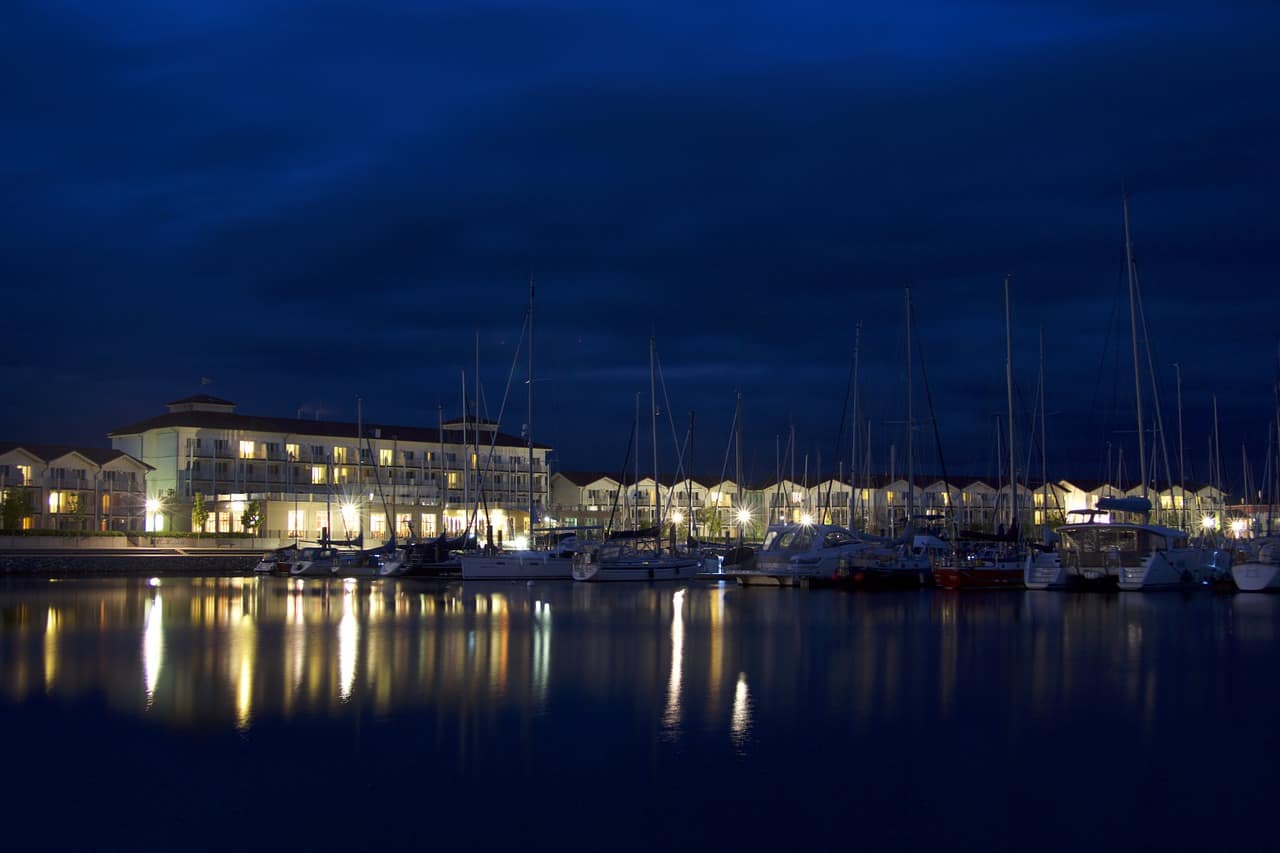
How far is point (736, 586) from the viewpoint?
210ft

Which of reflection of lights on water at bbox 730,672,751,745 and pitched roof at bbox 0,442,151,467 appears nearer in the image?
reflection of lights on water at bbox 730,672,751,745

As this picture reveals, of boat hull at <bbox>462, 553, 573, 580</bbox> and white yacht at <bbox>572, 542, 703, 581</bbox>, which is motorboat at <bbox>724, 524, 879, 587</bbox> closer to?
white yacht at <bbox>572, 542, 703, 581</bbox>

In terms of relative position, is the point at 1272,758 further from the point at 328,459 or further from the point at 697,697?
the point at 328,459

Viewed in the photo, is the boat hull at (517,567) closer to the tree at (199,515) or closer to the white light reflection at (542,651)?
the white light reflection at (542,651)

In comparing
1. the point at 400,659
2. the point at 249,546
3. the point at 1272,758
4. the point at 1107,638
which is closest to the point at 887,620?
the point at 1107,638

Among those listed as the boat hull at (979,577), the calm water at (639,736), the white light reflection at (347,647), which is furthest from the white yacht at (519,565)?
the calm water at (639,736)

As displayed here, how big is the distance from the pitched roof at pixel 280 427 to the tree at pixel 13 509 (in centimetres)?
1996

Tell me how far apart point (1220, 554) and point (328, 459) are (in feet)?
271

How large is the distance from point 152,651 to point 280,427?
93025 mm

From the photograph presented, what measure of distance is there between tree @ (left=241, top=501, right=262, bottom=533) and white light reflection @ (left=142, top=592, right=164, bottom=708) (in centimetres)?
6007

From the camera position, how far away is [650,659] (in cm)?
2758

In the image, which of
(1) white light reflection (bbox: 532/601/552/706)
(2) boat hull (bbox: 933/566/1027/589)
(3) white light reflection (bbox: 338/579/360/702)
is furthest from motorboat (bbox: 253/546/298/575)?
(2) boat hull (bbox: 933/566/1027/589)

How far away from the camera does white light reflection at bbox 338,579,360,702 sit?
23.1m

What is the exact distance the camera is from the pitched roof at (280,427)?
11425 centimetres
